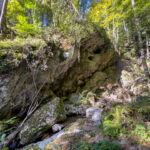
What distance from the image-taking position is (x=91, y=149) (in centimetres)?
249

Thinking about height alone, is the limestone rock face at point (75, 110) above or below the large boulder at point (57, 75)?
below

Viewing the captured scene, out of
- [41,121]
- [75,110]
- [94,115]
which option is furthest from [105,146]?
[75,110]

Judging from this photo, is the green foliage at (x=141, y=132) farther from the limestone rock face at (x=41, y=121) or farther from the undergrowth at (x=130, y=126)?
the limestone rock face at (x=41, y=121)

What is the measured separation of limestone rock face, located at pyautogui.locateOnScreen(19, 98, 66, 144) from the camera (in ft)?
13.1

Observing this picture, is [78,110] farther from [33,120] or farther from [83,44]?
[83,44]

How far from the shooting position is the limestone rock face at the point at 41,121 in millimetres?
3986

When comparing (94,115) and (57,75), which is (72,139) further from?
(57,75)

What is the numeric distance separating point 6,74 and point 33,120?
2943 millimetres

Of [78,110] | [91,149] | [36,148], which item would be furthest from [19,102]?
[91,149]

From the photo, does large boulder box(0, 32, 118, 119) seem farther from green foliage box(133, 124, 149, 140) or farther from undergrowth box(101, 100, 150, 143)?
green foliage box(133, 124, 149, 140)

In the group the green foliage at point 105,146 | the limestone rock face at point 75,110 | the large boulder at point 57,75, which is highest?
the large boulder at point 57,75

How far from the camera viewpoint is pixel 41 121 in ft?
14.3

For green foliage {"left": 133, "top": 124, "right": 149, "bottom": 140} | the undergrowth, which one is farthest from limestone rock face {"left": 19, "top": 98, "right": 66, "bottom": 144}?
green foliage {"left": 133, "top": 124, "right": 149, "bottom": 140}

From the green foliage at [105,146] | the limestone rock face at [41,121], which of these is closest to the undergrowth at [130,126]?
the green foliage at [105,146]
